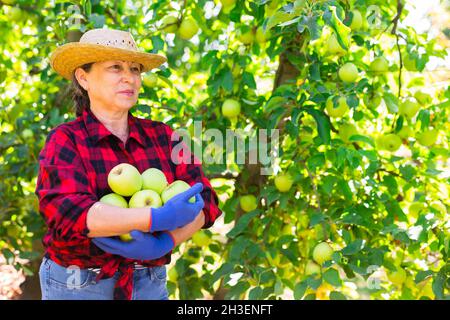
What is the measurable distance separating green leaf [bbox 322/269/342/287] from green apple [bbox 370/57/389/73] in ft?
2.71

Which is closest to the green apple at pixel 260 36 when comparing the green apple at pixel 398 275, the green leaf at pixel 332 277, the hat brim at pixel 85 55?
the hat brim at pixel 85 55

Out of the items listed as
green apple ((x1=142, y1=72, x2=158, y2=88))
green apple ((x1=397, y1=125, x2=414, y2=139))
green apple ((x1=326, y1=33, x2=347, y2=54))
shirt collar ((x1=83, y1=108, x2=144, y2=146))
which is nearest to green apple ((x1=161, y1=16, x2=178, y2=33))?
green apple ((x1=142, y1=72, x2=158, y2=88))

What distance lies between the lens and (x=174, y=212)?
144cm

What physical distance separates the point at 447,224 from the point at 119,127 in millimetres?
1224

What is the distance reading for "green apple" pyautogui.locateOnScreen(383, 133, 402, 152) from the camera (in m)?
2.59

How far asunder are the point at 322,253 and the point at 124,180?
0.90 metres

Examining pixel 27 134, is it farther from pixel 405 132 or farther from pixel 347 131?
pixel 405 132

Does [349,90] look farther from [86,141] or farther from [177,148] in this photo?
[86,141]

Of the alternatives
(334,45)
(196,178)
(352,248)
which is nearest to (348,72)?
(334,45)

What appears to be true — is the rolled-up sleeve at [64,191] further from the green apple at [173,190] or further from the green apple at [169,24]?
the green apple at [169,24]

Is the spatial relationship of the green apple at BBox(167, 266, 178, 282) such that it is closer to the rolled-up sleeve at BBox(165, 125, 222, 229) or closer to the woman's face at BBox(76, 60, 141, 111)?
the rolled-up sleeve at BBox(165, 125, 222, 229)

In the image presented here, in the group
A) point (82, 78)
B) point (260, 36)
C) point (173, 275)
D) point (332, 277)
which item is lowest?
point (173, 275)

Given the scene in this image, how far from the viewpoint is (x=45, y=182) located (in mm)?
1543
